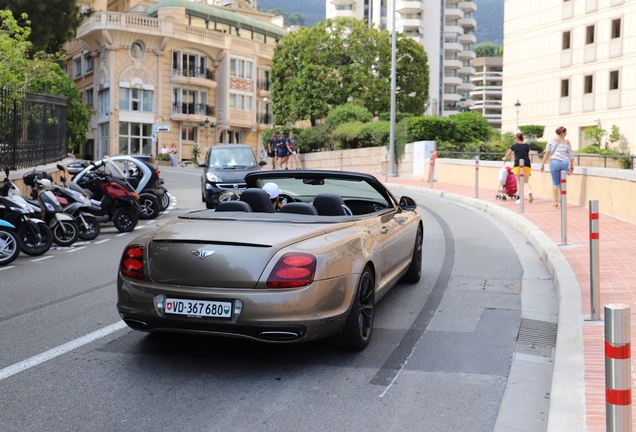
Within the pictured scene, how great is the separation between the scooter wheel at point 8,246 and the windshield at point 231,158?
924cm

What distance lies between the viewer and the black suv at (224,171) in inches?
723

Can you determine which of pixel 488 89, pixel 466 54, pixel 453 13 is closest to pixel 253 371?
pixel 453 13

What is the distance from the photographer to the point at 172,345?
5918 mm

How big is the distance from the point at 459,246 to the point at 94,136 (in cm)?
5588

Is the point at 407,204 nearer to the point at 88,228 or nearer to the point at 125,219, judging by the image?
the point at 88,228

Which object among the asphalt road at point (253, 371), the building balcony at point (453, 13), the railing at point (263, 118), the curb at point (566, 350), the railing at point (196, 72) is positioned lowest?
the asphalt road at point (253, 371)

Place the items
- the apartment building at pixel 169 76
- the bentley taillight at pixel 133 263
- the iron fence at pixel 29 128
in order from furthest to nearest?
1. the apartment building at pixel 169 76
2. the iron fence at pixel 29 128
3. the bentley taillight at pixel 133 263

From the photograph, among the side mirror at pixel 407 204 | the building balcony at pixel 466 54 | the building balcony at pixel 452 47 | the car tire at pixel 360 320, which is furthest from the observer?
the building balcony at pixel 466 54

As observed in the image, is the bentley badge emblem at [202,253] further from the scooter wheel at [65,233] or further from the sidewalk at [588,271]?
the scooter wheel at [65,233]

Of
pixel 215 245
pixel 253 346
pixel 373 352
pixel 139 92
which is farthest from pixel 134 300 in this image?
pixel 139 92

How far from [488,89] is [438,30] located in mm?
61268

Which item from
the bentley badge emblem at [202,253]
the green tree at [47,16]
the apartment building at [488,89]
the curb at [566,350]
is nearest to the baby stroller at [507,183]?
the curb at [566,350]

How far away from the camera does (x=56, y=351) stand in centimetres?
574

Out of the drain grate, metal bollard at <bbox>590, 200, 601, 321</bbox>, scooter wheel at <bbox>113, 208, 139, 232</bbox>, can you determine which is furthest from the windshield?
metal bollard at <bbox>590, 200, 601, 321</bbox>
